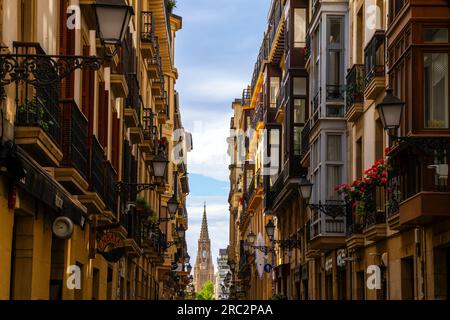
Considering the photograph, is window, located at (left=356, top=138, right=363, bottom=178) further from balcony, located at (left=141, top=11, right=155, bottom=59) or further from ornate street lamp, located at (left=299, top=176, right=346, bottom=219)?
balcony, located at (left=141, top=11, right=155, bottom=59)

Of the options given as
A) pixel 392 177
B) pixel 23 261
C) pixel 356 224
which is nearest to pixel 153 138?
pixel 356 224

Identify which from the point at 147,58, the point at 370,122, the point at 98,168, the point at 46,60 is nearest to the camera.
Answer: the point at 46,60

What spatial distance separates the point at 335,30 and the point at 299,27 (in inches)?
366

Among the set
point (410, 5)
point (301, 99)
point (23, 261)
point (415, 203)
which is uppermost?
point (301, 99)

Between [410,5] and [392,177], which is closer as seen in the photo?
[410,5]

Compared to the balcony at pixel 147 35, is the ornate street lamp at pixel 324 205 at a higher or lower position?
lower

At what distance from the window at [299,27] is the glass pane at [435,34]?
21487 mm

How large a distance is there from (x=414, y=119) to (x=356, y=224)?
27.8ft

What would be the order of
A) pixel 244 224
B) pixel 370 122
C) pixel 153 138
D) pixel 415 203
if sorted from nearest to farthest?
pixel 415 203 < pixel 370 122 < pixel 153 138 < pixel 244 224

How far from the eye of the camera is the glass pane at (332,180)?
3186cm

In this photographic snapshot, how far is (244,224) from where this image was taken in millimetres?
87188

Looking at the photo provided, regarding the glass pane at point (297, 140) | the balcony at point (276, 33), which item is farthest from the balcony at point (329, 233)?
the balcony at point (276, 33)

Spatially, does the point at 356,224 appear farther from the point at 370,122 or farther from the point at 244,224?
the point at 244,224

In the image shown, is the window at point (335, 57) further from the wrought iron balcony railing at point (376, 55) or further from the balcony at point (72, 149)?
the balcony at point (72, 149)
